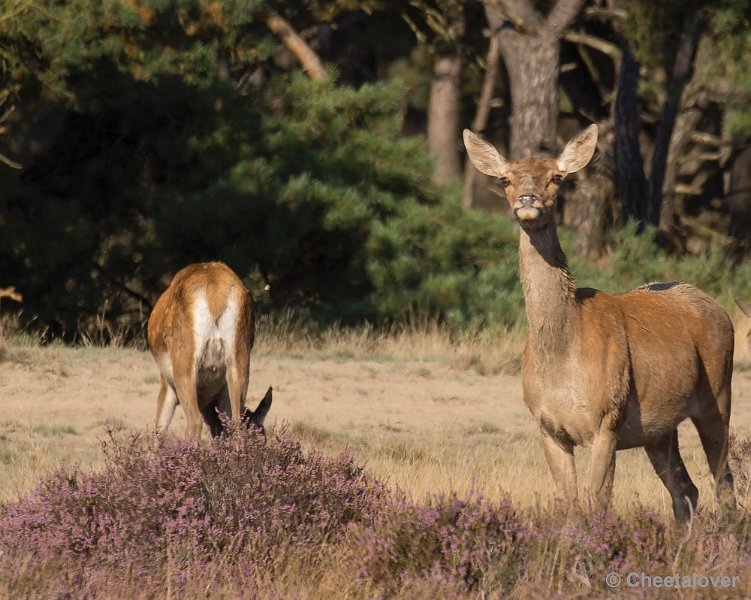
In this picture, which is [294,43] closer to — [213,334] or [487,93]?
[487,93]

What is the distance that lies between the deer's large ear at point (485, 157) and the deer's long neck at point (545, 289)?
0.51m

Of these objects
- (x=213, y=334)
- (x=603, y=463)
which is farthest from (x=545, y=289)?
(x=213, y=334)

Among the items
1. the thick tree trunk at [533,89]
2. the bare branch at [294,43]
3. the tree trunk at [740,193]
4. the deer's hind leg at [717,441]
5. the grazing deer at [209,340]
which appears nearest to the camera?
the deer's hind leg at [717,441]

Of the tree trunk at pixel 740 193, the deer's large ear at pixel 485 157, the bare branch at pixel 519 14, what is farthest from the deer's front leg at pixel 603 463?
the tree trunk at pixel 740 193

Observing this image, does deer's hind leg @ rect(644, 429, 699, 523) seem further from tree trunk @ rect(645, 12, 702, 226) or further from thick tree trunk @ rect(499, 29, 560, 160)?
tree trunk @ rect(645, 12, 702, 226)

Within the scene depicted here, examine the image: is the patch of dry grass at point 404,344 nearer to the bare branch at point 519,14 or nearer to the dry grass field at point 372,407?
the dry grass field at point 372,407

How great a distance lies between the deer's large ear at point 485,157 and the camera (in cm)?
814

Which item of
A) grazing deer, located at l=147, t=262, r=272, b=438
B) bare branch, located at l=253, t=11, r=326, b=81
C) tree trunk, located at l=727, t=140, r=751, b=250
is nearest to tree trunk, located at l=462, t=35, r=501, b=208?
tree trunk, located at l=727, t=140, r=751, b=250

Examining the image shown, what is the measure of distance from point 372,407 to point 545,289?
6003 millimetres

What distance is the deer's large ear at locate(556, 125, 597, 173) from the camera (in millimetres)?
7996

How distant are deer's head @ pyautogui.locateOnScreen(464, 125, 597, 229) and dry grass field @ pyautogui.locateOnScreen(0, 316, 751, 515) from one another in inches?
60.8

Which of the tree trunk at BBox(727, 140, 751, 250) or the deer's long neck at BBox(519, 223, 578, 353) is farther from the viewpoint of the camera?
the tree trunk at BBox(727, 140, 751, 250)

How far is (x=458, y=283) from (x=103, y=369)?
612cm

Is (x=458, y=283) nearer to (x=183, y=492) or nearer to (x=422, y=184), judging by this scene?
(x=422, y=184)
